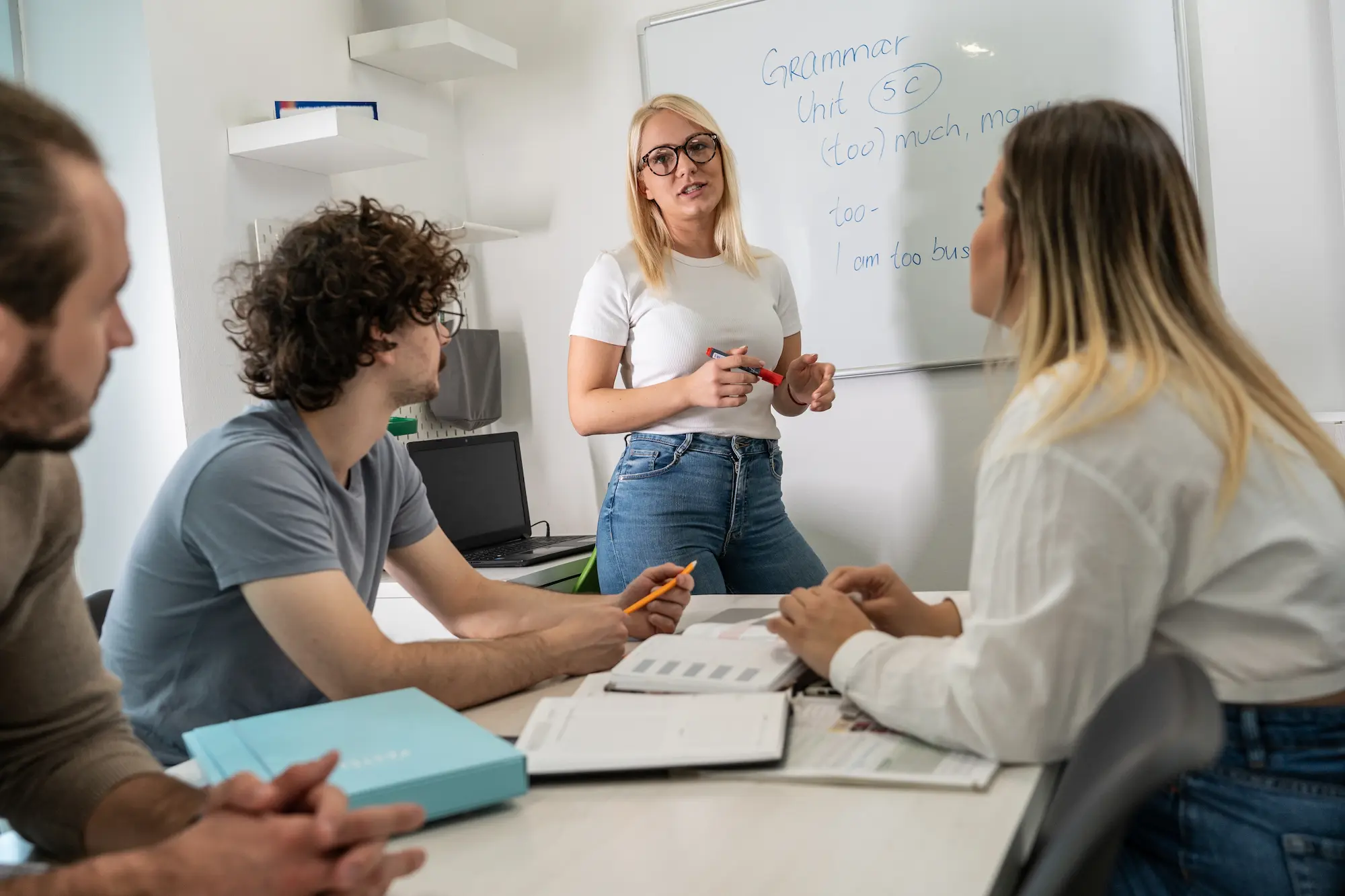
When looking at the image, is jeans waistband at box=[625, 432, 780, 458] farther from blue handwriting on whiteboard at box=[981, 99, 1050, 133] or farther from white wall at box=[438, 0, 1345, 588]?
blue handwriting on whiteboard at box=[981, 99, 1050, 133]

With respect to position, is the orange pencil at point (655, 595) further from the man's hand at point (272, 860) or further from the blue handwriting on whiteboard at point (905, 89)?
the blue handwriting on whiteboard at point (905, 89)

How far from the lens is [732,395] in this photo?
6.52 feet

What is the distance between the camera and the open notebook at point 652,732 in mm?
951

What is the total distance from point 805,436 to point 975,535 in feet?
6.08

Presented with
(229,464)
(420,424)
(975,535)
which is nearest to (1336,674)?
(975,535)

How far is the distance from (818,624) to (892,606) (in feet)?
0.55

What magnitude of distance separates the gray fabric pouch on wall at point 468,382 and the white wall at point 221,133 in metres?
0.49

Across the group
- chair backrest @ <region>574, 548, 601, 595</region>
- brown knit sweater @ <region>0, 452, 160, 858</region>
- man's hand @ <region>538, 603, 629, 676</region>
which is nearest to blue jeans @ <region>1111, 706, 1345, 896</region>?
man's hand @ <region>538, 603, 629, 676</region>

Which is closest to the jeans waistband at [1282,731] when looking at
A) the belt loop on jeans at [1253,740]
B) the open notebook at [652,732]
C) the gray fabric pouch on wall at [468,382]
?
the belt loop on jeans at [1253,740]

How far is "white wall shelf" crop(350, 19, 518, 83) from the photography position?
9.12 feet

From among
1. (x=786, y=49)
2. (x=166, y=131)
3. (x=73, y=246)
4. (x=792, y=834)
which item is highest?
(x=786, y=49)

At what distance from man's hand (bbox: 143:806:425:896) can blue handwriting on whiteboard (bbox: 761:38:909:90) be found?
7.78 feet

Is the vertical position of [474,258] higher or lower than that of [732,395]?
higher

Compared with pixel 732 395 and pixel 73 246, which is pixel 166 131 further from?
pixel 73 246
